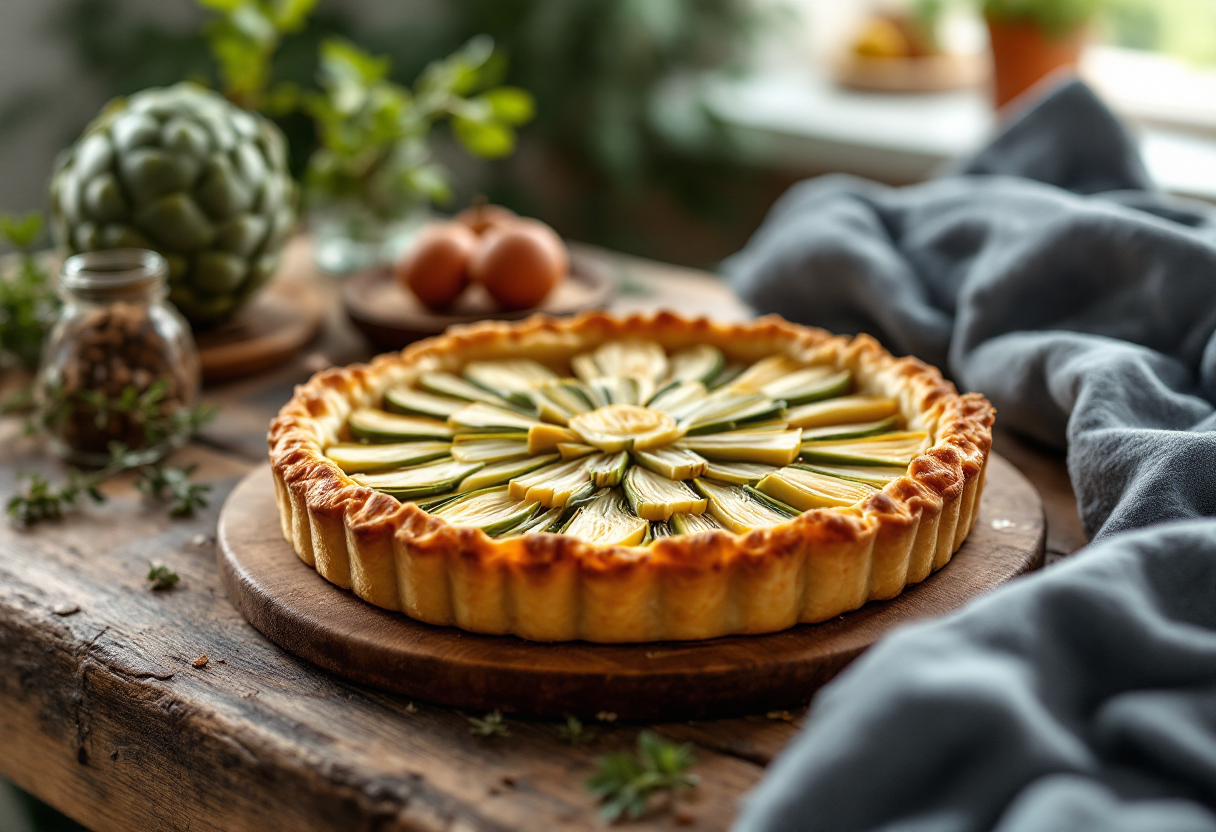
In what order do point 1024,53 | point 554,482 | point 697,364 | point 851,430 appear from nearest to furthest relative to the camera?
point 554,482 < point 851,430 < point 697,364 < point 1024,53

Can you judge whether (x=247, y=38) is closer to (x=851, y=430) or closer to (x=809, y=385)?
(x=809, y=385)

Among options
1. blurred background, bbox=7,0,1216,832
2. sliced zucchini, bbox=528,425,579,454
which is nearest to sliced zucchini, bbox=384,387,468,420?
sliced zucchini, bbox=528,425,579,454

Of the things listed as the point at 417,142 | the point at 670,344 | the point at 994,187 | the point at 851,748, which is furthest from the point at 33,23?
the point at 851,748

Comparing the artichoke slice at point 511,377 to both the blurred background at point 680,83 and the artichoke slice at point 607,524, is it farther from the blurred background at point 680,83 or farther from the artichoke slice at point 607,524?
the blurred background at point 680,83

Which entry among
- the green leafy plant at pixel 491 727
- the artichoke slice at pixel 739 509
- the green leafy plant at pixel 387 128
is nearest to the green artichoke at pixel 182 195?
the green leafy plant at pixel 387 128

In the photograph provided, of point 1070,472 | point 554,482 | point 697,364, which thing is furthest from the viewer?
point 697,364

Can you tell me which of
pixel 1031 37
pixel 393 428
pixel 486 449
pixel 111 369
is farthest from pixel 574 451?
pixel 1031 37
